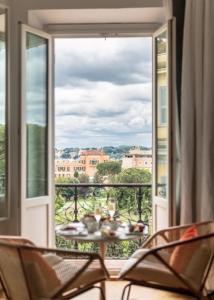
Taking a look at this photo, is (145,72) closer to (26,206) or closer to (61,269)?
(26,206)

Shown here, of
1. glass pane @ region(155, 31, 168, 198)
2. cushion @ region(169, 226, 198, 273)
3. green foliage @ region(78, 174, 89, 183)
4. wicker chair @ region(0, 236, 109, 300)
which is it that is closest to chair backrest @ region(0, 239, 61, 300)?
wicker chair @ region(0, 236, 109, 300)

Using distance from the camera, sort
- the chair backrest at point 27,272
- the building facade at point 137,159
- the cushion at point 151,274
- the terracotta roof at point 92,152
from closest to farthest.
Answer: the chair backrest at point 27,272, the cushion at point 151,274, the building facade at point 137,159, the terracotta roof at point 92,152

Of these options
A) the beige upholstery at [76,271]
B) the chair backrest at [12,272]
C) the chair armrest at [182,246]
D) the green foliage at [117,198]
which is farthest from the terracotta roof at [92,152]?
the chair backrest at [12,272]

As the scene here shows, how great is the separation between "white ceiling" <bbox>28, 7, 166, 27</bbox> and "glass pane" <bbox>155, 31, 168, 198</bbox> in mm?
250

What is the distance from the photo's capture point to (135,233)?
10.9 ft

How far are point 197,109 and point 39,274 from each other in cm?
203

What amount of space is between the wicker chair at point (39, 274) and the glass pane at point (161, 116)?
1.48 metres

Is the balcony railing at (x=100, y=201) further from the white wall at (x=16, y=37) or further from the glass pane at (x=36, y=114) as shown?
the white wall at (x=16, y=37)

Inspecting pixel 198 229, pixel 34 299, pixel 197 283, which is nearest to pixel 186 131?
pixel 198 229

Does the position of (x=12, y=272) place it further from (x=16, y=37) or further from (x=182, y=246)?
(x=16, y=37)

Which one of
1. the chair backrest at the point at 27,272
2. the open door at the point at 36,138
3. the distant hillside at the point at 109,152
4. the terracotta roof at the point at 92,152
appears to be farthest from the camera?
the terracotta roof at the point at 92,152

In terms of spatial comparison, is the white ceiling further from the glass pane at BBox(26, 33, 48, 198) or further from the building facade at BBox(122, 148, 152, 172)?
the building facade at BBox(122, 148, 152, 172)

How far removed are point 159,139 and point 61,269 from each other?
6.06ft

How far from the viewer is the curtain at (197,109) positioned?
153 inches
